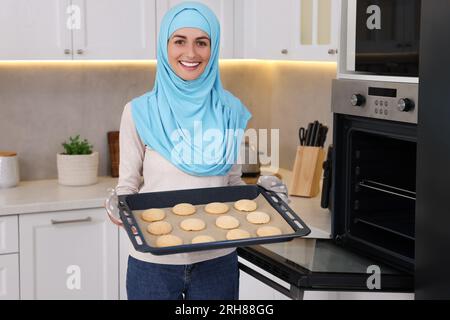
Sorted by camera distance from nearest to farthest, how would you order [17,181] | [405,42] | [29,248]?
[405,42], [29,248], [17,181]

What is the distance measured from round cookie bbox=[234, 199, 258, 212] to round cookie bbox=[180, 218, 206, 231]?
141 mm

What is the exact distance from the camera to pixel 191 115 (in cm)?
217

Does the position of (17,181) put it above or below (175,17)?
below

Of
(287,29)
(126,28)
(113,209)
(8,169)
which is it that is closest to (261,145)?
(287,29)

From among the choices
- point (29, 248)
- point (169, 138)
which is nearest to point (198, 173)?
point (169, 138)

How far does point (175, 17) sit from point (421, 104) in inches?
28.0

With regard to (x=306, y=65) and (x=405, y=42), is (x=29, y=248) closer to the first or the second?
(x=306, y=65)

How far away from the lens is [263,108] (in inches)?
158

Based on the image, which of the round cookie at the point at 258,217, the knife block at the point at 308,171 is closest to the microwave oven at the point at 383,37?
the round cookie at the point at 258,217

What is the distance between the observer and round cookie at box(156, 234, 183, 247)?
1.93 metres

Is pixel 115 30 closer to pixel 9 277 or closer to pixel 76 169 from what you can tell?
pixel 76 169

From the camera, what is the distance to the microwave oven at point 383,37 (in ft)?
6.88

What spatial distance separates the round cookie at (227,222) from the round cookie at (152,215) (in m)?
0.15

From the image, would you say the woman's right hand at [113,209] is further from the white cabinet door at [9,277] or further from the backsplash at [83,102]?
the backsplash at [83,102]
